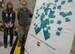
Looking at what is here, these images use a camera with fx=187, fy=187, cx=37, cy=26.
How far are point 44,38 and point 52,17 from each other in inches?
10.8

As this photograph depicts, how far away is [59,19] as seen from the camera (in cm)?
193

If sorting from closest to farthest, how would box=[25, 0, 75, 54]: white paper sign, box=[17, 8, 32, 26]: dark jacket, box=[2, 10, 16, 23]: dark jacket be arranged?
box=[25, 0, 75, 54]: white paper sign
box=[17, 8, 32, 26]: dark jacket
box=[2, 10, 16, 23]: dark jacket

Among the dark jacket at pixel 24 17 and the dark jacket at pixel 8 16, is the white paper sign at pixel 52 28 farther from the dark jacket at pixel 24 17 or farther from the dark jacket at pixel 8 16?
the dark jacket at pixel 8 16

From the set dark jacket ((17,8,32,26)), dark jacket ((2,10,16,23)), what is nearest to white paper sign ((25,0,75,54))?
dark jacket ((17,8,32,26))

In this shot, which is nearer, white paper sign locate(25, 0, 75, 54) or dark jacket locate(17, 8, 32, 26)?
white paper sign locate(25, 0, 75, 54)

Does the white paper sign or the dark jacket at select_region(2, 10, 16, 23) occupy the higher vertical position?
the white paper sign

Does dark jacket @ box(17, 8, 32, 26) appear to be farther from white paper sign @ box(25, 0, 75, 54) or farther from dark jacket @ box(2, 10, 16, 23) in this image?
white paper sign @ box(25, 0, 75, 54)

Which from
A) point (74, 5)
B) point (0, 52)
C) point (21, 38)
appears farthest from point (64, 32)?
point (0, 52)

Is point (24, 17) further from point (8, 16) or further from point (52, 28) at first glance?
point (52, 28)

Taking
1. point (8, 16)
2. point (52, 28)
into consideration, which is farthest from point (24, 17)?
point (52, 28)

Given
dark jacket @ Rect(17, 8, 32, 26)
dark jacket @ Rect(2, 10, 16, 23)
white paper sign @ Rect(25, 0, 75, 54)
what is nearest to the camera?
white paper sign @ Rect(25, 0, 75, 54)

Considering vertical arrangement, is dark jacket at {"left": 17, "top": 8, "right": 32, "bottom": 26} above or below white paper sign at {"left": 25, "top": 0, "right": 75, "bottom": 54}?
below

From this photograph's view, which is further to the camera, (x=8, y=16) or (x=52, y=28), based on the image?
(x=8, y=16)

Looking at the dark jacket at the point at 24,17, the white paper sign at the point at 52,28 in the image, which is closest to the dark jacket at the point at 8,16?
the dark jacket at the point at 24,17
